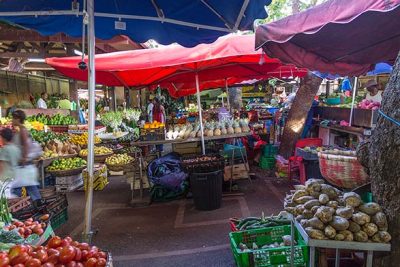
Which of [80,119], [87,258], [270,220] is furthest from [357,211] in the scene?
[80,119]

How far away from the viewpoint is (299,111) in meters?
8.55

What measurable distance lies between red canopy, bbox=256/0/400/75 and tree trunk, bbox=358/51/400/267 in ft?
1.99

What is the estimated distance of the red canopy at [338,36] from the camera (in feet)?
9.00

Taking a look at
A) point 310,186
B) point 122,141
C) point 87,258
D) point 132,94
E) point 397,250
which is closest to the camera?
point 397,250

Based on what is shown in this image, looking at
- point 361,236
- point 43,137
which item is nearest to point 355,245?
Result: point 361,236

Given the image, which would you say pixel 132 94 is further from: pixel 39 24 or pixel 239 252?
pixel 239 252

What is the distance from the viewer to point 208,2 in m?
4.07

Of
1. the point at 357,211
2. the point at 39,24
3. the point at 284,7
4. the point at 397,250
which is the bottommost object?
the point at 397,250

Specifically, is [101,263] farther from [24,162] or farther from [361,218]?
[24,162]

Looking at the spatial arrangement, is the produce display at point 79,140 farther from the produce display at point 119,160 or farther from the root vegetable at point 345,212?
the root vegetable at point 345,212

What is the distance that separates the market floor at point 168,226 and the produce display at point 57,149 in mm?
1021

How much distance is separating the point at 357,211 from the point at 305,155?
4.11m

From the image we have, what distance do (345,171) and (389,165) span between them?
5.77 feet

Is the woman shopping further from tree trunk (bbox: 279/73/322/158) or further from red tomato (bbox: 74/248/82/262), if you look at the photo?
tree trunk (bbox: 279/73/322/158)
